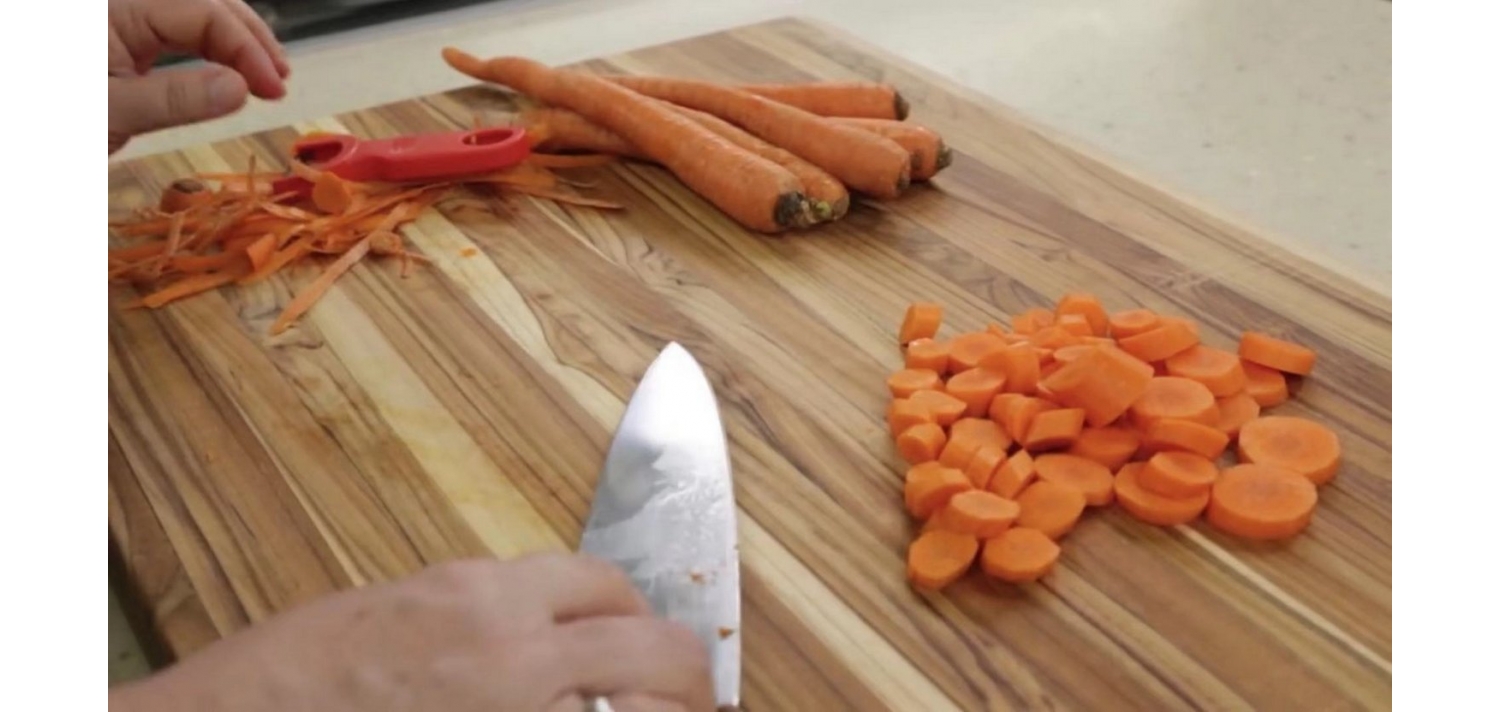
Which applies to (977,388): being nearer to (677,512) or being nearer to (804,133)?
(677,512)

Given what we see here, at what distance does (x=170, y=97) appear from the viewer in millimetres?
1087

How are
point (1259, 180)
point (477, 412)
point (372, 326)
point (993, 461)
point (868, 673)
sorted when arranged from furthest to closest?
point (1259, 180), point (372, 326), point (477, 412), point (993, 461), point (868, 673)

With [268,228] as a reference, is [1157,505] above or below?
below

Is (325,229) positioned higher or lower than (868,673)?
higher

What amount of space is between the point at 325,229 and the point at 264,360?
19 cm

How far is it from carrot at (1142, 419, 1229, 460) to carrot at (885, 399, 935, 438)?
0.50 ft

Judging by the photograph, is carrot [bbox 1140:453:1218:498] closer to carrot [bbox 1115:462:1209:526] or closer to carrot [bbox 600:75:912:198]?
carrot [bbox 1115:462:1209:526]

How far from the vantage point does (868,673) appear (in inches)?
31.8

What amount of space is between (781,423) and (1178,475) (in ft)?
0.90

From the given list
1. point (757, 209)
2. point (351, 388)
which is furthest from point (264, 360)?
point (757, 209)

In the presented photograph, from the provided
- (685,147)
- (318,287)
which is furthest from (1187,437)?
(318,287)

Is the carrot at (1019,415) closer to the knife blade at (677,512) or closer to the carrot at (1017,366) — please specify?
the carrot at (1017,366)

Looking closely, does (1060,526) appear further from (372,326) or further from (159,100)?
(159,100)

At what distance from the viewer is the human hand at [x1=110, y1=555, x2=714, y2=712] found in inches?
24.7
